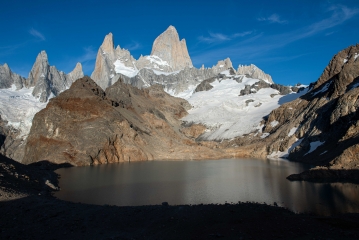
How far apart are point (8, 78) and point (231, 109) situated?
12490 cm

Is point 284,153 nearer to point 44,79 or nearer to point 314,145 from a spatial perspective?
point 314,145

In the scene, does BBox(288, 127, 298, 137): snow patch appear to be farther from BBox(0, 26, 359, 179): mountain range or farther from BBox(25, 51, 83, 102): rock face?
BBox(25, 51, 83, 102): rock face

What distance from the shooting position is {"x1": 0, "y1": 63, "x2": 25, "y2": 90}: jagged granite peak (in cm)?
16498

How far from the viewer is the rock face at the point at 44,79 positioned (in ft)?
544

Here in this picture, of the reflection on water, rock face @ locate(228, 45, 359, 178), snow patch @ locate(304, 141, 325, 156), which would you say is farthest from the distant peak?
the reflection on water

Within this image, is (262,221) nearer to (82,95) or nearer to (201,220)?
(201,220)

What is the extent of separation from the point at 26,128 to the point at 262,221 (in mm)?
131038

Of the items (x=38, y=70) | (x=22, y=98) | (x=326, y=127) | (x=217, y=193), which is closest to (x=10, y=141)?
(x=22, y=98)

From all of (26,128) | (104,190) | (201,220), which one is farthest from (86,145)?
(26,128)

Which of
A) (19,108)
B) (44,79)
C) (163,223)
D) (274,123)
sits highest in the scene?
(44,79)

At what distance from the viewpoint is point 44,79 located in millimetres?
172750

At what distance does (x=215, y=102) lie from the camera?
167000mm

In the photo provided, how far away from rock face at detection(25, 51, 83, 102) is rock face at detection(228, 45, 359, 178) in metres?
124

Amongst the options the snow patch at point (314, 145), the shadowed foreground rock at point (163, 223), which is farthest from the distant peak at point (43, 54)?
the shadowed foreground rock at point (163, 223)
